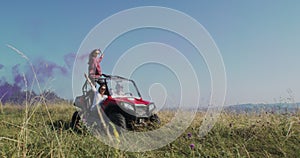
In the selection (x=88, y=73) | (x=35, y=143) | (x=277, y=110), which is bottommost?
(x=35, y=143)

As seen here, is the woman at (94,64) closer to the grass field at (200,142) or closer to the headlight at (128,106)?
the headlight at (128,106)

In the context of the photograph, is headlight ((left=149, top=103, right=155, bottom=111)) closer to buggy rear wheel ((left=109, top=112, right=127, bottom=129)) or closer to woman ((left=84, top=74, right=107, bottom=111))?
buggy rear wheel ((left=109, top=112, right=127, bottom=129))

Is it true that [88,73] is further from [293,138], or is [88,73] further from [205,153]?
[293,138]

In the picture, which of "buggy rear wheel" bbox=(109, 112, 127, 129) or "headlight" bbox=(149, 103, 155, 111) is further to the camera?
"headlight" bbox=(149, 103, 155, 111)

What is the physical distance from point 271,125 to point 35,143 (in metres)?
3.72

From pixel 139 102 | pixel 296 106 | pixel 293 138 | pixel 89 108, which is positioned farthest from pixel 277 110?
pixel 89 108

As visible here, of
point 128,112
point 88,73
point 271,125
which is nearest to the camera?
point 271,125

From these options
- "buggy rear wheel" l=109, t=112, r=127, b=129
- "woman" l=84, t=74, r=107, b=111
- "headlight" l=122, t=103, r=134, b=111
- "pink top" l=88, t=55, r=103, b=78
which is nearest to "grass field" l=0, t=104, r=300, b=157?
"buggy rear wheel" l=109, t=112, r=127, b=129

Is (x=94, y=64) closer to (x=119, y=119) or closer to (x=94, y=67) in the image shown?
(x=94, y=67)

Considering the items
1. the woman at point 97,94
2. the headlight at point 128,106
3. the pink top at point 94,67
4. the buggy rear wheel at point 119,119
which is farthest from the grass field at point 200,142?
the pink top at point 94,67

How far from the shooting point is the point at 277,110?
5938 mm

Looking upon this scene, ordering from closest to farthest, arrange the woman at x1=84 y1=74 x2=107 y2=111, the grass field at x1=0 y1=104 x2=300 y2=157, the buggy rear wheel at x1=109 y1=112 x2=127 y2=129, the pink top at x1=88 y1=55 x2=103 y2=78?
the grass field at x1=0 y1=104 x2=300 y2=157, the buggy rear wheel at x1=109 y1=112 x2=127 y2=129, the woman at x1=84 y1=74 x2=107 y2=111, the pink top at x1=88 y1=55 x2=103 y2=78

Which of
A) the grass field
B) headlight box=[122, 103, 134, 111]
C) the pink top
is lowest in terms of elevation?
the grass field

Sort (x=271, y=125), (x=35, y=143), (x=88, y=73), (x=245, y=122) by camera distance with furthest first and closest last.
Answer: (x=88, y=73) < (x=245, y=122) < (x=271, y=125) < (x=35, y=143)
